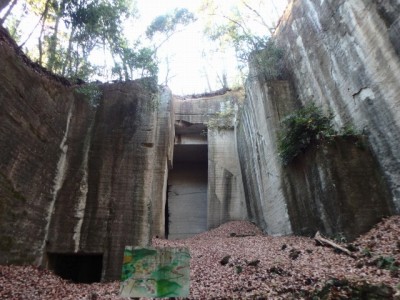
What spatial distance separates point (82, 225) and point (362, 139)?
7.86m

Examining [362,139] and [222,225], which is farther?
[222,225]

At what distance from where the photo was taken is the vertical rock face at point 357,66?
24.3ft

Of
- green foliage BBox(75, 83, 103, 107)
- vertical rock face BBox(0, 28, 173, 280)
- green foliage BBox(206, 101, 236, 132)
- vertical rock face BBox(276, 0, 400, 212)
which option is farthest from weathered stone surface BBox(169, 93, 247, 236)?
green foliage BBox(75, 83, 103, 107)

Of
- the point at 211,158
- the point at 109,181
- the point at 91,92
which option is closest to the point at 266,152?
the point at 211,158

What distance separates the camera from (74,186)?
8539 millimetres

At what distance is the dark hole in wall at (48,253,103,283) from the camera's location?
849 centimetres

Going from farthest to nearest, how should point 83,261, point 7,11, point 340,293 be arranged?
point 7,11 → point 83,261 → point 340,293

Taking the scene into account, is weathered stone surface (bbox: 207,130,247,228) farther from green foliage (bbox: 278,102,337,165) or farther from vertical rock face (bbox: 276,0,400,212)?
green foliage (bbox: 278,102,337,165)

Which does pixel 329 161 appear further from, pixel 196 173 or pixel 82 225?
pixel 196 173

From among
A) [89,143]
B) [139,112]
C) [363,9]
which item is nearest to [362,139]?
[363,9]

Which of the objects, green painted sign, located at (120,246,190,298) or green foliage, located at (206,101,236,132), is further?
green foliage, located at (206,101,236,132)

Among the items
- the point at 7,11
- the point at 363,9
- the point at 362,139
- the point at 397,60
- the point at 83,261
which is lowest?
the point at 83,261

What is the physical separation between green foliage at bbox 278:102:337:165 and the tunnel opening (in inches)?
405

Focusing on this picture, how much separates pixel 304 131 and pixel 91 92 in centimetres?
663
